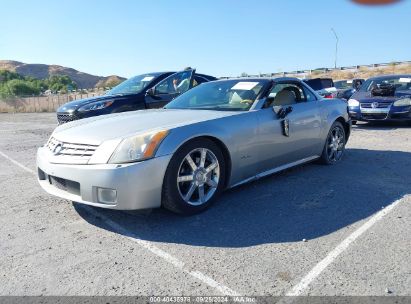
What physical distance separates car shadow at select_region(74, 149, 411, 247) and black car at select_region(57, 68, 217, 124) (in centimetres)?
380

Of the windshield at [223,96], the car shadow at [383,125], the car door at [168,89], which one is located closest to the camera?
the windshield at [223,96]

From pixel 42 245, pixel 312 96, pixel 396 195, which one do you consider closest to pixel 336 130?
pixel 312 96

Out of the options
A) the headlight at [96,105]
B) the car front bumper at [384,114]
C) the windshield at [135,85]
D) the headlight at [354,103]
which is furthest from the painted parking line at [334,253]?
the headlight at [354,103]

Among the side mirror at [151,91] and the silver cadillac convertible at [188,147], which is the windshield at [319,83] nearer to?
the side mirror at [151,91]

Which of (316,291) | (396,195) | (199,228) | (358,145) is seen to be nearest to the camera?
(316,291)

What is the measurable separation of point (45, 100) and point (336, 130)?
83.8 feet

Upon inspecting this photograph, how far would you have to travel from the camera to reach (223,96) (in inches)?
193

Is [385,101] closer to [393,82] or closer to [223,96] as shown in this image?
[393,82]

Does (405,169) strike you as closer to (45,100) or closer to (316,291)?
(316,291)

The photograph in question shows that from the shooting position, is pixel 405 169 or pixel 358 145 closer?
pixel 405 169

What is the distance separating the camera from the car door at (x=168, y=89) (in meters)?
8.05

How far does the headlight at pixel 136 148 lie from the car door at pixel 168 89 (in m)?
4.70

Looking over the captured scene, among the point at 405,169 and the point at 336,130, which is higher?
the point at 336,130

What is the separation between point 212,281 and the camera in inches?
101
